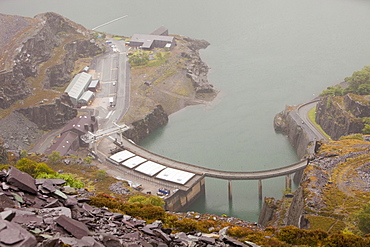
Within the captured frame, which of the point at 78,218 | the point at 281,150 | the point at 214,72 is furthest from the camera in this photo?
the point at 214,72

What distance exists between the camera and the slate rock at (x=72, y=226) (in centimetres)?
3978

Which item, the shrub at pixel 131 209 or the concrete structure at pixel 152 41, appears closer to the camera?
the shrub at pixel 131 209

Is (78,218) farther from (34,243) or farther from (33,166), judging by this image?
(33,166)

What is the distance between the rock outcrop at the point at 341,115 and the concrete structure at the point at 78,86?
65619 millimetres

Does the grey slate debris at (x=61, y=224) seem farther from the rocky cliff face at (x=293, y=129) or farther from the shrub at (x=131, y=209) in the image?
the rocky cliff face at (x=293, y=129)

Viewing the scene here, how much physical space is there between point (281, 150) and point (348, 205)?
50040 mm

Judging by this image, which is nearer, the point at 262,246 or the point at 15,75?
the point at 262,246

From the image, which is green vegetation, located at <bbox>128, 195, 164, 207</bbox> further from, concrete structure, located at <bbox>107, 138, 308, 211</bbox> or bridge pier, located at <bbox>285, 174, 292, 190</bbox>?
bridge pier, located at <bbox>285, 174, 292, 190</bbox>

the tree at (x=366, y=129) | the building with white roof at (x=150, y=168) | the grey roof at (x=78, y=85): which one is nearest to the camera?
the building with white roof at (x=150, y=168)

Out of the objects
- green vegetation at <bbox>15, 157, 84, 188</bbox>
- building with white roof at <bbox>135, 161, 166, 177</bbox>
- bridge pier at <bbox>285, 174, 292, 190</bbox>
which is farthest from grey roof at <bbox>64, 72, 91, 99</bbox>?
green vegetation at <bbox>15, 157, 84, 188</bbox>

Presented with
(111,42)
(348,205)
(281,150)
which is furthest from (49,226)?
(111,42)

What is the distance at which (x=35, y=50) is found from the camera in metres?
159

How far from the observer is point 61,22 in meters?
190

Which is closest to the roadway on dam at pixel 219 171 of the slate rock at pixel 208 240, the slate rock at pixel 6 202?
the slate rock at pixel 208 240
